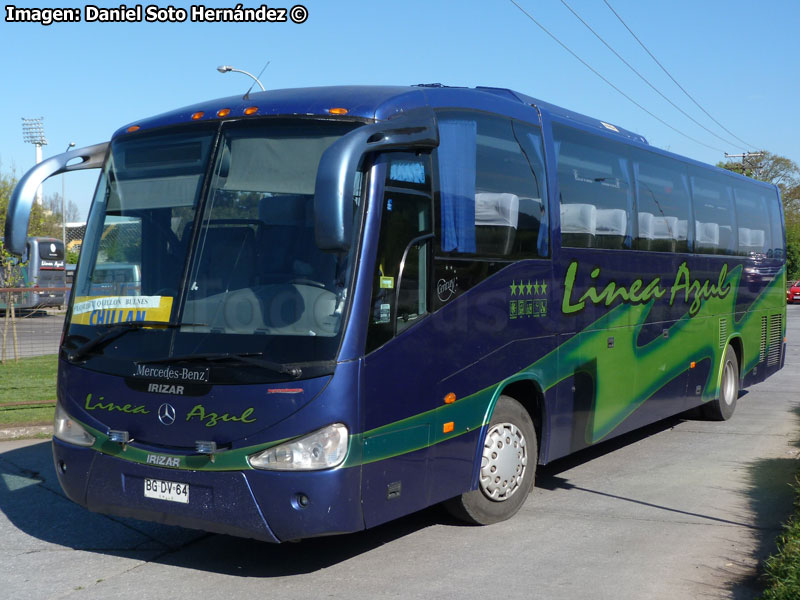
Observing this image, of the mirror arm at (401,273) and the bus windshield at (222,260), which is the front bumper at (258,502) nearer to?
the bus windshield at (222,260)

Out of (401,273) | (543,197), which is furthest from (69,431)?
(543,197)

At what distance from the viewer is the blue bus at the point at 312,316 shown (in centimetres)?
558

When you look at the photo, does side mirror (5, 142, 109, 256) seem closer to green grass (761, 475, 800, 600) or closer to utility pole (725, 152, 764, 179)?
green grass (761, 475, 800, 600)

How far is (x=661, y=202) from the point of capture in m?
10.8

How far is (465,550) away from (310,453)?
174 cm

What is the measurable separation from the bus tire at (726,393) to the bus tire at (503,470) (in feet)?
19.9

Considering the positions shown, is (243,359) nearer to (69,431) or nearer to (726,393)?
(69,431)

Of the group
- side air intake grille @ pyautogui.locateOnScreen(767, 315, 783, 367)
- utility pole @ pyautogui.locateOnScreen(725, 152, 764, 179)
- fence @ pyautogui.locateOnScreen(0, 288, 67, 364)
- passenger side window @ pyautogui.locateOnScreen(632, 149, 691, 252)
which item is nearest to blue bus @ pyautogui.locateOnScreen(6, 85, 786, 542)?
passenger side window @ pyautogui.locateOnScreen(632, 149, 691, 252)

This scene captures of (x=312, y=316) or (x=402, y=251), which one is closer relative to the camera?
(x=312, y=316)

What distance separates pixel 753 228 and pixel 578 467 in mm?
6140

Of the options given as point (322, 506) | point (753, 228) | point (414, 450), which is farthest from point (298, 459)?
point (753, 228)

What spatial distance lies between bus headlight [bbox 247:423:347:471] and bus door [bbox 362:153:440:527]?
222 millimetres

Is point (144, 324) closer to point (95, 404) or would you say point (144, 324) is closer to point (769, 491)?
point (95, 404)

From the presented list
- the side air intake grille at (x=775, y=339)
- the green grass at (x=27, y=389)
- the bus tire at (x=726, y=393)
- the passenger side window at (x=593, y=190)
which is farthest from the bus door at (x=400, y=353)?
the side air intake grille at (x=775, y=339)
